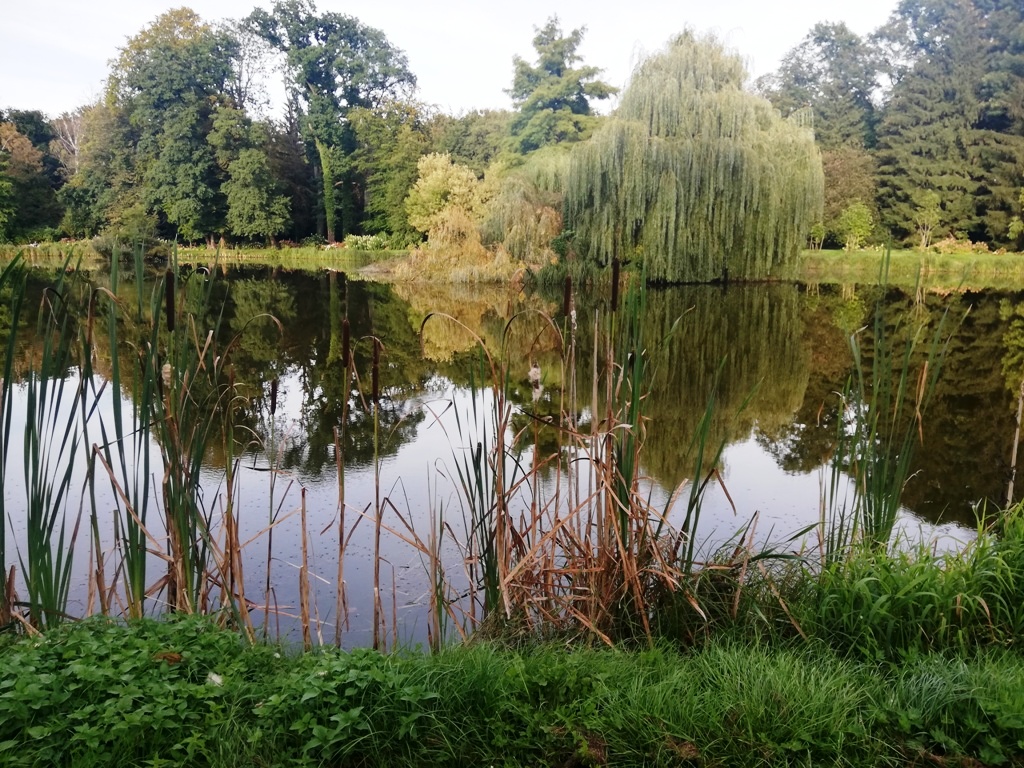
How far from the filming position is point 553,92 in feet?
105

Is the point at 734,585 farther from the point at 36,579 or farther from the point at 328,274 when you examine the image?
the point at 328,274

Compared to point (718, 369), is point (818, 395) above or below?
below

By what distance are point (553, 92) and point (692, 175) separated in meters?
18.4

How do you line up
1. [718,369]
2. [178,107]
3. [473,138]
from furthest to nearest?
[473,138] → [178,107] → [718,369]

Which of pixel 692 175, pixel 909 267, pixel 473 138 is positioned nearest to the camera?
pixel 692 175

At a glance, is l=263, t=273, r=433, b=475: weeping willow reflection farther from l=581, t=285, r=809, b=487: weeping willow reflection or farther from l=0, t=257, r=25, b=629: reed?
l=581, t=285, r=809, b=487: weeping willow reflection

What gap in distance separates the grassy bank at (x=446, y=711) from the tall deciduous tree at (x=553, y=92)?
3024 centimetres

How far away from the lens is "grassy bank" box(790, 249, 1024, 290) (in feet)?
72.3

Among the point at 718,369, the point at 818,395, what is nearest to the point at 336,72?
the point at 818,395

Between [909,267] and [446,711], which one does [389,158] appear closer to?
[909,267]

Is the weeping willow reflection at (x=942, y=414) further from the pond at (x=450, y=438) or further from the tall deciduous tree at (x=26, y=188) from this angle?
the tall deciduous tree at (x=26, y=188)

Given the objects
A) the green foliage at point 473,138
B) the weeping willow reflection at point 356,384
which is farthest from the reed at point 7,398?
the green foliage at point 473,138

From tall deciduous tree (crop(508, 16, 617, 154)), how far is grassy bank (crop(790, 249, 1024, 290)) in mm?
11084

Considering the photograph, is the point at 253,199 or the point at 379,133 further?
the point at 379,133
